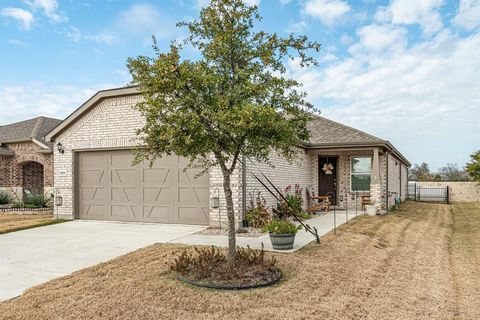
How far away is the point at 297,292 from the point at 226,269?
116 cm

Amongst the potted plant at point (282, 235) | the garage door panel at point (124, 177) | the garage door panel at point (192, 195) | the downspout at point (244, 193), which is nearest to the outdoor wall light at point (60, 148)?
the garage door panel at point (124, 177)

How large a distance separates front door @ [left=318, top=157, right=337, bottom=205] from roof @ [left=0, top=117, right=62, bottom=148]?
42.4ft

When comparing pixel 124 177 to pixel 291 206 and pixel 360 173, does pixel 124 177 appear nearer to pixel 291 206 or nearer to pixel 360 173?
pixel 291 206

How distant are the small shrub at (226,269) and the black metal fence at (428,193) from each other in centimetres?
2424

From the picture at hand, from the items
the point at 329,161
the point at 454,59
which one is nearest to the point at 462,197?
the point at 329,161

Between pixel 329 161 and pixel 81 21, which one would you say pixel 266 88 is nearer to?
pixel 81 21

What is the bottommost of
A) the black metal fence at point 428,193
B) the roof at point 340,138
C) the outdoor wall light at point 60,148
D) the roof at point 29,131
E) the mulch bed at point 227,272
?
the black metal fence at point 428,193

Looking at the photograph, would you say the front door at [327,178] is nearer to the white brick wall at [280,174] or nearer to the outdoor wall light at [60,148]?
the white brick wall at [280,174]

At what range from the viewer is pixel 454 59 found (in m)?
12.2

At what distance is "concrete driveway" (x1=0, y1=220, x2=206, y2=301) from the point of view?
6.16m

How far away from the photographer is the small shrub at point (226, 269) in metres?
5.61

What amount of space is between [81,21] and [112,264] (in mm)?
8041

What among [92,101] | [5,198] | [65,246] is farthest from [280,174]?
[5,198]

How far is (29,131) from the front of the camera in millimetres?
19609
